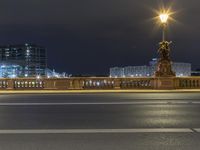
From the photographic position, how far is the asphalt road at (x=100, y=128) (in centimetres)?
1032

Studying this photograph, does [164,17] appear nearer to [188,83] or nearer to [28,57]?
[188,83]

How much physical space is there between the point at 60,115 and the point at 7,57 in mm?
158873

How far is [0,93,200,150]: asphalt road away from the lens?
406 inches

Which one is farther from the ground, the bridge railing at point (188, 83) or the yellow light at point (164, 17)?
the yellow light at point (164, 17)

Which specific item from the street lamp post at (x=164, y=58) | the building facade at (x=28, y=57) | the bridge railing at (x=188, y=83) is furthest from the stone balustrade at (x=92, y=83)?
the building facade at (x=28, y=57)

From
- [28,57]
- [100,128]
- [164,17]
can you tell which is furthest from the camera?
[28,57]

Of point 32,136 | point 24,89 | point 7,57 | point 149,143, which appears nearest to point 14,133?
point 32,136

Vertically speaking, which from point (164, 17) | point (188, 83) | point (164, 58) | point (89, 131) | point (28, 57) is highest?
point (28, 57)

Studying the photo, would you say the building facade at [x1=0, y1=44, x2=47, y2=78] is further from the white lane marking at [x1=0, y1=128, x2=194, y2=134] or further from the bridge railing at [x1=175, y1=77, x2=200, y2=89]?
the white lane marking at [x1=0, y1=128, x2=194, y2=134]

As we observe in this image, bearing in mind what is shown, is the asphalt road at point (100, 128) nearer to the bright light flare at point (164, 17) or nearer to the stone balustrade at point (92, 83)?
the stone balustrade at point (92, 83)

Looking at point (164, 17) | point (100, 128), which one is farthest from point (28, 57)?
point (100, 128)

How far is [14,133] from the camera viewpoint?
1195 centimetres

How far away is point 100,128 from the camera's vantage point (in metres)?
12.7

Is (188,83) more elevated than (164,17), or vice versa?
(164,17)
